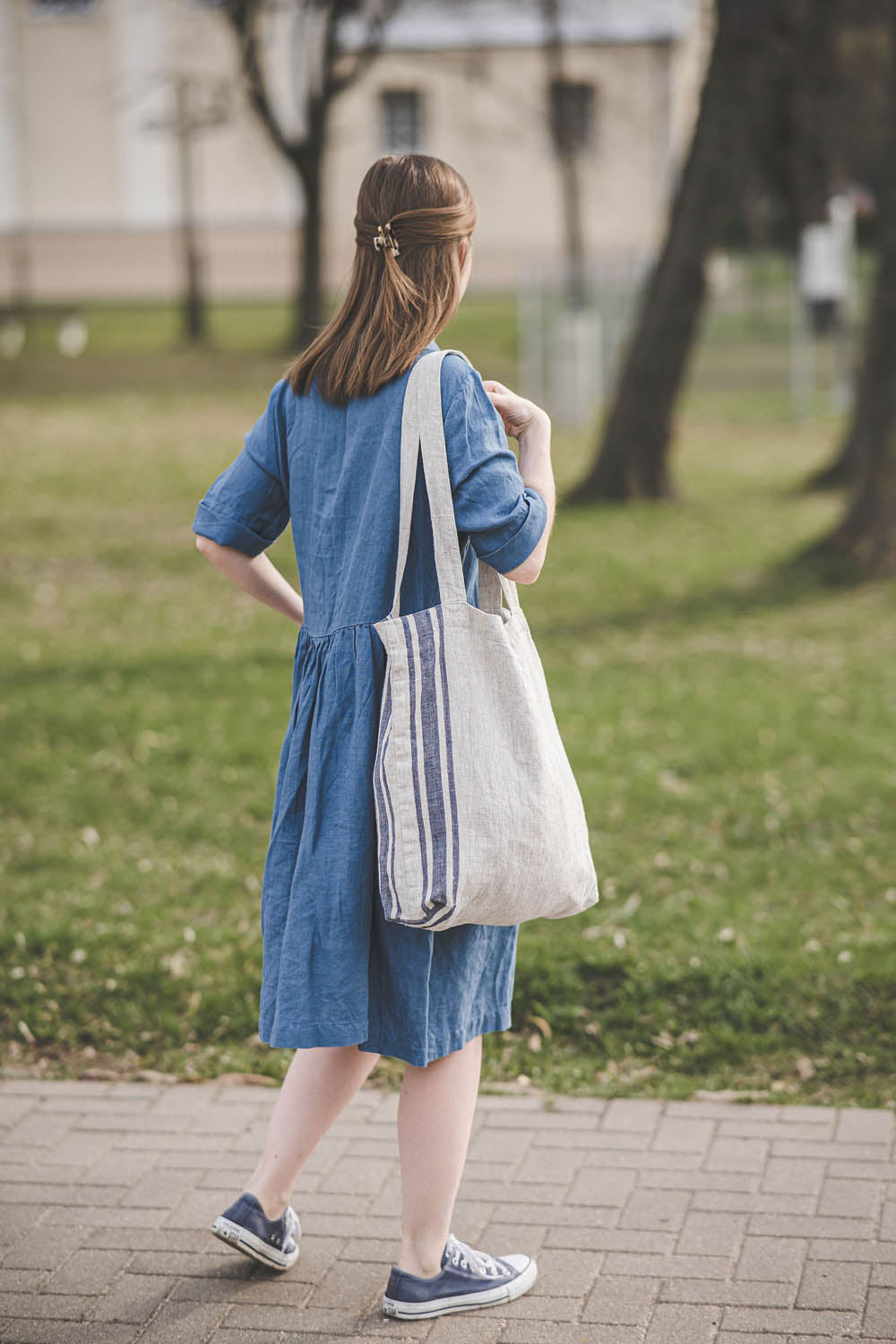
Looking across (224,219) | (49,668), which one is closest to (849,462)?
(49,668)

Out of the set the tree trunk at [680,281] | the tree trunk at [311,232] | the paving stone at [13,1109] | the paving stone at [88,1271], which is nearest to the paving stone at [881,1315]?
the paving stone at [88,1271]

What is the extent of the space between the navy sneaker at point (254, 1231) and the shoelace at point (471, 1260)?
327 mm

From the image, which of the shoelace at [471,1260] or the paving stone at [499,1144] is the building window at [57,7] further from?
the shoelace at [471,1260]

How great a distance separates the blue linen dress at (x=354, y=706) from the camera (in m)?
2.75

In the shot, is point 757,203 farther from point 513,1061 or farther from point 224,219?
point 513,1061

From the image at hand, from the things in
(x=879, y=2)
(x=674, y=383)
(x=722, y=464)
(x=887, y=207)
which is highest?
(x=879, y=2)

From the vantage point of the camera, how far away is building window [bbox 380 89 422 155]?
39969mm

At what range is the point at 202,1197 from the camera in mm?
3566

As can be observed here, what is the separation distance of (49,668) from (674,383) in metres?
6.76

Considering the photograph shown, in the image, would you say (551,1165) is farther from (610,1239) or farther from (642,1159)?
(610,1239)

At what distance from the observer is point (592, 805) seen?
6.12 metres

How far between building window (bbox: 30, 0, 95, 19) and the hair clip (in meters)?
30.0

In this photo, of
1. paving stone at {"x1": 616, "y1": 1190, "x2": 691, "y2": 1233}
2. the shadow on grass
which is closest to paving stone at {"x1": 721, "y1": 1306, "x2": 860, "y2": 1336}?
paving stone at {"x1": 616, "y1": 1190, "x2": 691, "y2": 1233}

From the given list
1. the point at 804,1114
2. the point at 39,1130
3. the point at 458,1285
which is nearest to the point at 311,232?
the point at 39,1130
